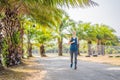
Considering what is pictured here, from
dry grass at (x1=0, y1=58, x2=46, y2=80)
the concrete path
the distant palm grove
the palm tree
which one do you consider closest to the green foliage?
the distant palm grove

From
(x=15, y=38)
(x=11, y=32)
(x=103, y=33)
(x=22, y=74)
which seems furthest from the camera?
(x=103, y=33)

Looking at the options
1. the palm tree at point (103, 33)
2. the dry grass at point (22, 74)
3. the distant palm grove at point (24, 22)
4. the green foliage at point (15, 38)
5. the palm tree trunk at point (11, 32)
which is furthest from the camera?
the palm tree at point (103, 33)

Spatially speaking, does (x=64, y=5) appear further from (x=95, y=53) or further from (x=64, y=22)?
(x=64, y=22)

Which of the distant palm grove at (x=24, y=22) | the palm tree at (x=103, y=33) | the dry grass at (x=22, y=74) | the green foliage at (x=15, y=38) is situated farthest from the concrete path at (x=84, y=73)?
the palm tree at (x=103, y=33)

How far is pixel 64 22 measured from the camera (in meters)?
49.7

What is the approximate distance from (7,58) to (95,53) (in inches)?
907

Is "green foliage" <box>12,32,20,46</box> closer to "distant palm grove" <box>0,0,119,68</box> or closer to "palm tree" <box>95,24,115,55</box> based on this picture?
"distant palm grove" <box>0,0,119,68</box>

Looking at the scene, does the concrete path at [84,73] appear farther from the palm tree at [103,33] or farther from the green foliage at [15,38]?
the palm tree at [103,33]

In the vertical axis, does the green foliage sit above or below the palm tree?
below

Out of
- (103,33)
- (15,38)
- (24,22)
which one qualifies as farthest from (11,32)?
(103,33)

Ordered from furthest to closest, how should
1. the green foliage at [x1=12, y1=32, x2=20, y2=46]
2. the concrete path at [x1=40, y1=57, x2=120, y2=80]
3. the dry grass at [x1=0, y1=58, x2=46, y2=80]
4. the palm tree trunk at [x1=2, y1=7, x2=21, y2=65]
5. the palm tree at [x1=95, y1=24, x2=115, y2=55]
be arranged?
the palm tree at [x1=95, y1=24, x2=115, y2=55]
the green foliage at [x1=12, y1=32, x2=20, y2=46]
the palm tree trunk at [x1=2, y1=7, x2=21, y2=65]
the dry grass at [x1=0, y1=58, x2=46, y2=80]
the concrete path at [x1=40, y1=57, x2=120, y2=80]

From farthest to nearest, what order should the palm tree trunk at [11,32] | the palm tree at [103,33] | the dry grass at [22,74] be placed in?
1. the palm tree at [103,33]
2. the palm tree trunk at [11,32]
3. the dry grass at [22,74]

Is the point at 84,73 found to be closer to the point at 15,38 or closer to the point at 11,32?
the point at 11,32

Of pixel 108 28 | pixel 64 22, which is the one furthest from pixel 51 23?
pixel 108 28
